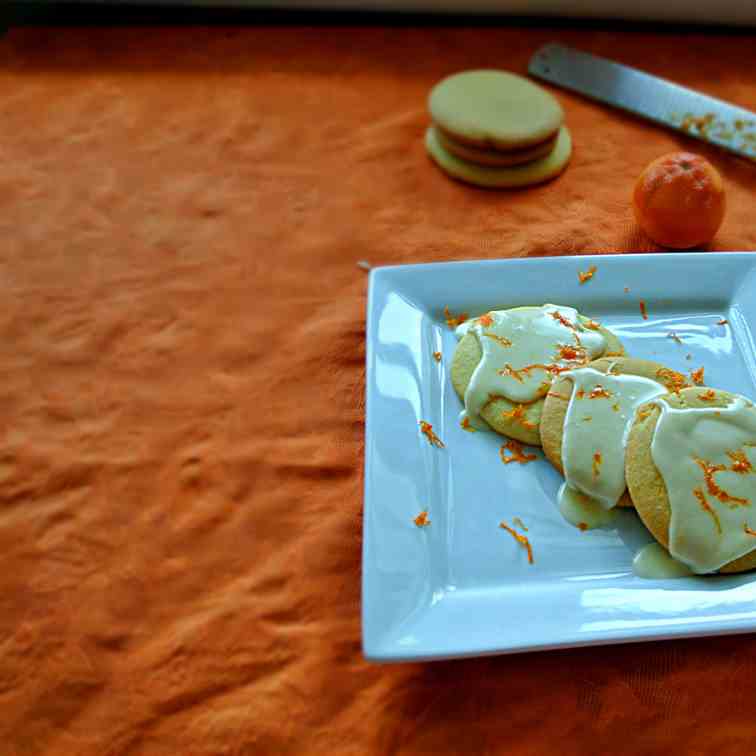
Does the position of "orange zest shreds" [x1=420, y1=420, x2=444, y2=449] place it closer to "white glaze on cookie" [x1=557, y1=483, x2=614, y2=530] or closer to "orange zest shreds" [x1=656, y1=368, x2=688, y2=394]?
"white glaze on cookie" [x1=557, y1=483, x2=614, y2=530]

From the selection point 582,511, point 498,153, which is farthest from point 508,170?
point 582,511

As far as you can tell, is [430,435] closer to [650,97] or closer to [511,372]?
[511,372]

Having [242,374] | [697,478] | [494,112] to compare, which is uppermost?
[494,112]

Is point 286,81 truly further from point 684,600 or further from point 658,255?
point 684,600

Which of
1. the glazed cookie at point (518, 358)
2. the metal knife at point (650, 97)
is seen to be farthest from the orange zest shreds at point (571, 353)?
the metal knife at point (650, 97)

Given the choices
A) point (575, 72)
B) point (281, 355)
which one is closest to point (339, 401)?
point (281, 355)
